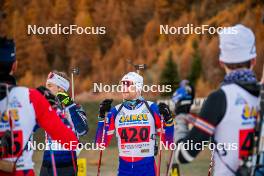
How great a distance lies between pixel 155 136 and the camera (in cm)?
723

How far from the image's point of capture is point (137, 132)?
281 inches

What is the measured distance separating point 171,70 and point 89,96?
31.3 ft

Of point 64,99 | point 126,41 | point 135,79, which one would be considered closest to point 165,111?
point 135,79

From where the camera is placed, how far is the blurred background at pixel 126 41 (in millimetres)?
27172

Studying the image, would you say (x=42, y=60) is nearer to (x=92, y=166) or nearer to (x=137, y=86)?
(x=92, y=166)

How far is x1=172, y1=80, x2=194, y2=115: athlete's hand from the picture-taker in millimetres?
3722

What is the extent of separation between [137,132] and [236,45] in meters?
3.39

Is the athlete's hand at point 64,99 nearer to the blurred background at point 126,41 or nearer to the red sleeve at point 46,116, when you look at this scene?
the red sleeve at point 46,116

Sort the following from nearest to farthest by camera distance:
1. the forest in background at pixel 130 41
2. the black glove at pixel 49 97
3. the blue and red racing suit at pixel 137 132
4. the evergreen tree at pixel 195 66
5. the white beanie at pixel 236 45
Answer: the white beanie at pixel 236 45 < the black glove at pixel 49 97 < the blue and red racing suit at pixel 137 132 < the forest in background at pixel 130 41 < the evergreen tree at pixel 195 66

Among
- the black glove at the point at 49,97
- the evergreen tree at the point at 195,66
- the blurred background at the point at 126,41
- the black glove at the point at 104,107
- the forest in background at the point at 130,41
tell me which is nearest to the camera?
the black glove at the point at 49,97

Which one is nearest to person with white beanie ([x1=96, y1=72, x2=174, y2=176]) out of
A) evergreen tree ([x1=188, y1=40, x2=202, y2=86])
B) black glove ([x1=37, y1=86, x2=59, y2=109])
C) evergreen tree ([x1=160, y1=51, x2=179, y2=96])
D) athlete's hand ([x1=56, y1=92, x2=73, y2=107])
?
athlete's hand ([x1=56, y1=92, x2=73, y2=107])

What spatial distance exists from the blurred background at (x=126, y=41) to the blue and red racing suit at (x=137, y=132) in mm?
17929

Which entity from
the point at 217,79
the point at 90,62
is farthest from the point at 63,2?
Result: the point at 217,79

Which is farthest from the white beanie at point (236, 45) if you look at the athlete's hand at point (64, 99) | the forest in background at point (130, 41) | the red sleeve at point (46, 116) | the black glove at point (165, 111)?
the forest in background at point (130, 41)
